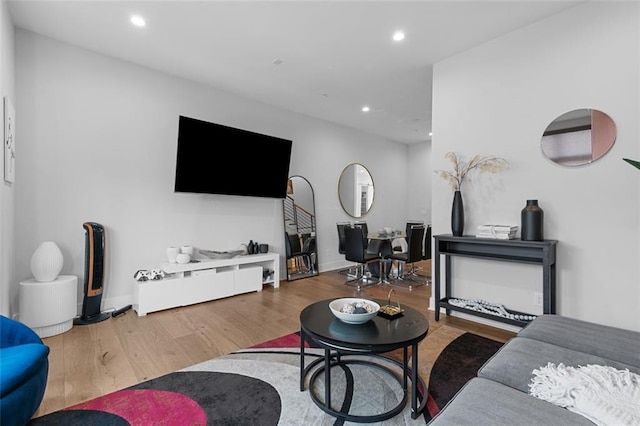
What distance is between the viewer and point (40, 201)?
3004mm

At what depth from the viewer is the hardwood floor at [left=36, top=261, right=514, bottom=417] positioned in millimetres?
2064

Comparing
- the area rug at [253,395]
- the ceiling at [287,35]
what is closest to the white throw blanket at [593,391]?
the area rug at [253,395]

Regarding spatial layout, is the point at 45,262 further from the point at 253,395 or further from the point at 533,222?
the point at 533,222

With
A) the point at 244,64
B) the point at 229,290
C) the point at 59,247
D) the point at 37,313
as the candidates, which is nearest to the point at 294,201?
the point at 229,290

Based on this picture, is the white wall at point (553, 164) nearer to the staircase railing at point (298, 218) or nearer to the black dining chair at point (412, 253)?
the black dining chair at point (412, 253)


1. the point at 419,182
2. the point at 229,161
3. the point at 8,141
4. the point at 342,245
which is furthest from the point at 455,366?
the point at 419,182

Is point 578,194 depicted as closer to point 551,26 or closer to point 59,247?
point 551,26

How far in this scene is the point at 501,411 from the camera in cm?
105

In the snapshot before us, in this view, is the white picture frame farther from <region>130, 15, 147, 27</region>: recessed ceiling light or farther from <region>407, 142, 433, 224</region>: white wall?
<region>407, 142, 433, 224</region>: white wall

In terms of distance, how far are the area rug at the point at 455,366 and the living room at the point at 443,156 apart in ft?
2.12

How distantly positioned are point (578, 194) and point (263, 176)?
364 cm

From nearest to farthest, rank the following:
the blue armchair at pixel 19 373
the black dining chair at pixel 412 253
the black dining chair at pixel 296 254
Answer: the blue armchair at pixel 19 373
the black dining chair at pixel 412 253
the black dining chair at pixel 296 254

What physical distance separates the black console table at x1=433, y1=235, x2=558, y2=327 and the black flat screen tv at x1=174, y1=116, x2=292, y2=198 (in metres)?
2.55

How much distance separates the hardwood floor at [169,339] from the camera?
2.06 metres
